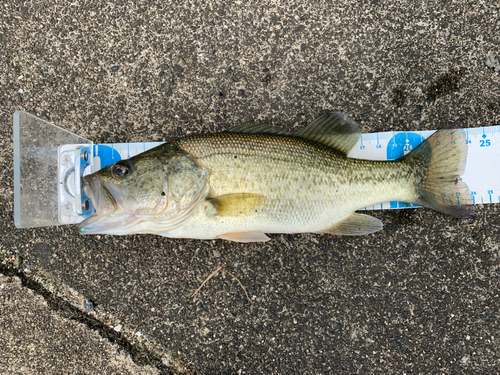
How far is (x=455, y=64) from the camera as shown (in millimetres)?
2703

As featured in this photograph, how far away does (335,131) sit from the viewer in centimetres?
249

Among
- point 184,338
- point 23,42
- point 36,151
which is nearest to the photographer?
point 36,151

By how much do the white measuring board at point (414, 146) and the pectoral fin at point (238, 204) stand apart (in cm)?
90

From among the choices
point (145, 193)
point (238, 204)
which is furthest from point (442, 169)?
point (145, 193)

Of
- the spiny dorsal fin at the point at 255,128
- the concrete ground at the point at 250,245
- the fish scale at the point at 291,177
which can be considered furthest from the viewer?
the concrete ground at the point at 250,245

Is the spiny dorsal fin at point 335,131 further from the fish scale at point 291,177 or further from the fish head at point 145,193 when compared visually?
the fish head at point 145,193

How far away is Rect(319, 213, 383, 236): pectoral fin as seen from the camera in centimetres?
244

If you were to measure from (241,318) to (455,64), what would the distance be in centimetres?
277

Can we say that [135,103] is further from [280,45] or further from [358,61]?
[358,61]

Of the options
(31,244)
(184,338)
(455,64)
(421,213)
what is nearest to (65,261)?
(31,244)

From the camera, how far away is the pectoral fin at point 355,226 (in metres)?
2.44

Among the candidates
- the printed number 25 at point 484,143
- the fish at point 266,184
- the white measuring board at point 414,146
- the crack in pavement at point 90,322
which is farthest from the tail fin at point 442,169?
the crack in pavement at point 90,322

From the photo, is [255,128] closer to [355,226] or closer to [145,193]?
[145,193]

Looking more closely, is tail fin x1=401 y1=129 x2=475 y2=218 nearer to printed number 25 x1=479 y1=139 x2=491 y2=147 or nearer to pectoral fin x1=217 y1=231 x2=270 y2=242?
printed number 25 x1=479 y1=139 x2=491 y2=147
